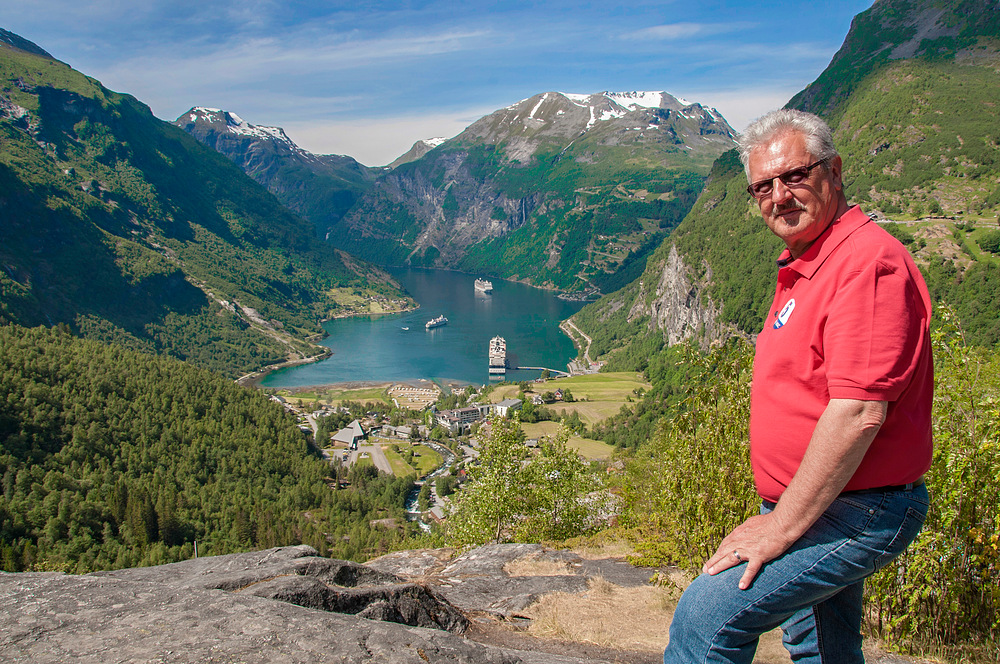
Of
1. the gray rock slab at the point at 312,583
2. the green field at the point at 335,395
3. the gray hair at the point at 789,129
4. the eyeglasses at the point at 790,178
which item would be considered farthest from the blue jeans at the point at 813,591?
the green field at the point at 335,395

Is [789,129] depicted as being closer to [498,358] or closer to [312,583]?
[312,583]

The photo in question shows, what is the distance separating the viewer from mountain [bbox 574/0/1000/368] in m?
56.1

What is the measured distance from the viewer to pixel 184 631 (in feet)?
11.2

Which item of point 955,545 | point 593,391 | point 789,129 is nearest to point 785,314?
point 789,129

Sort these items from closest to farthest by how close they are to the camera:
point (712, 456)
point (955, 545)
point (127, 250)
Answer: point (955, 545)
point (712, 456)
point (127, 250)

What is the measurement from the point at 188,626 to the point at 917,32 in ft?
452

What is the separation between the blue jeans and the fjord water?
85.0 m

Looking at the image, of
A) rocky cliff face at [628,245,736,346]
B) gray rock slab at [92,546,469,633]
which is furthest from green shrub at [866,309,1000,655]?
rocky cliff face at [628,245,736,346]

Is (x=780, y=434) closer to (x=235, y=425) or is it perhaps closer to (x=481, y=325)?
(x=235, y=425)

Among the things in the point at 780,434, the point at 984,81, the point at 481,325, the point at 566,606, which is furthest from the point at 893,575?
the point at 481,325

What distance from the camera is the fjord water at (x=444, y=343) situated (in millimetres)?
94938

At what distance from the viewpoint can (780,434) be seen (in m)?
2.45

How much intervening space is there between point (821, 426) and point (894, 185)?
89.0 metres

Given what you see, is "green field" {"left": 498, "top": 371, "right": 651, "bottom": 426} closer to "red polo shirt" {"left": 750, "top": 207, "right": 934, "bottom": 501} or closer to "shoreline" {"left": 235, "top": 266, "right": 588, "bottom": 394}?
"shoreline" {"left": 235, "top": 266, "right": 588, "bottom": 394}
